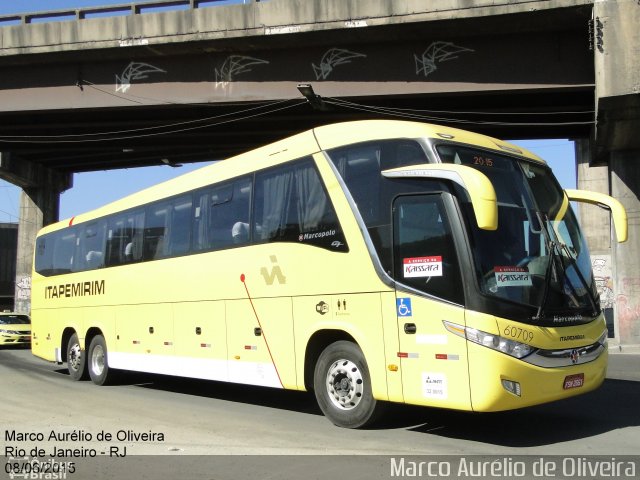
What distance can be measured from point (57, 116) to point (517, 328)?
2272 cm

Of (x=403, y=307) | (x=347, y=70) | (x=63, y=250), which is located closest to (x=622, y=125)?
(x=347, y=70)

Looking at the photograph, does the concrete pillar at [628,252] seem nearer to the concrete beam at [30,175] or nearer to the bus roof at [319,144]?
the bus roof at [319,144]

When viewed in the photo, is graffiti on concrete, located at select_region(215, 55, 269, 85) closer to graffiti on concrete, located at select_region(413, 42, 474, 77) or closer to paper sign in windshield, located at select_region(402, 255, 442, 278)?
graffiti on concrete, located at select_region(413, 42, 474, 77)

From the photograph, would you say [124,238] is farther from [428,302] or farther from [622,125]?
[622,125]

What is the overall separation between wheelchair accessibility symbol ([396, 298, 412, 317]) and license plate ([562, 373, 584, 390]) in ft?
5.87

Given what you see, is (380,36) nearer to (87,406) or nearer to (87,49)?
(87,49)

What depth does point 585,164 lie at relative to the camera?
32156 millimetres

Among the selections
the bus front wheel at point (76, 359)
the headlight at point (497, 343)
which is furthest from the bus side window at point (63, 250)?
the headlight at point (497, 343)

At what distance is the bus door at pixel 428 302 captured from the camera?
6379mm

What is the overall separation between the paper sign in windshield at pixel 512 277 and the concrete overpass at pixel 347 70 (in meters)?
11.4

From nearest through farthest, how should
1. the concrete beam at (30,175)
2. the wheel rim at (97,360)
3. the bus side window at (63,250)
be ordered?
the wheel rim at (97,360)
the bus side window at (63,250)
the concrete beam at (30,175)

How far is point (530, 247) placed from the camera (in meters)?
6.67

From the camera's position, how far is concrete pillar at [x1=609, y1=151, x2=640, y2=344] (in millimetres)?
19656

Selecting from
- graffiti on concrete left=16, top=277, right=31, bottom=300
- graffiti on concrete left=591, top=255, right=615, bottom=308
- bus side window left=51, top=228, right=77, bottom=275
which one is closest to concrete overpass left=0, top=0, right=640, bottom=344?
bus side window left=51, top=228, right=77, bottom=275
